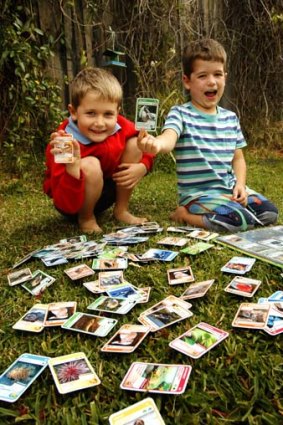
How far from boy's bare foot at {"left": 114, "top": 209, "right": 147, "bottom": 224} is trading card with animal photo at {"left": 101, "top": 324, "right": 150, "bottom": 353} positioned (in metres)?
1.04

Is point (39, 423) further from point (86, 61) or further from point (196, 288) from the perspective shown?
point (86, 61)

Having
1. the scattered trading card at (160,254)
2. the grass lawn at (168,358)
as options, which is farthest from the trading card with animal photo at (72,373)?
the scattered trading card at (160,254)

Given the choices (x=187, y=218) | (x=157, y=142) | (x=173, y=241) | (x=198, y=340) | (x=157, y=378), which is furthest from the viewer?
(x=187, y=218)

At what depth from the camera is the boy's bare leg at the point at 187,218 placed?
6.66 feet

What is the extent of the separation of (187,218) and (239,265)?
0.68 meters

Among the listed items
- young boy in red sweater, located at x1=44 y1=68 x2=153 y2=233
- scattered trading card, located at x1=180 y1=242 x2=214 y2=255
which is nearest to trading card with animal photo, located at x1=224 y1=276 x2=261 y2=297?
scattered trading card, located at x1=180 y1=242 x2=214 y2=255

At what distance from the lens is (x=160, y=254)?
156cm

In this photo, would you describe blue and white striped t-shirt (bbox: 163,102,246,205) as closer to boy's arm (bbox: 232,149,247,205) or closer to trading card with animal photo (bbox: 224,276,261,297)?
boy's arm (bbox: 232,149,247,205)

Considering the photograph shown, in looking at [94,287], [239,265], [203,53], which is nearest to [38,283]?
[94,287]

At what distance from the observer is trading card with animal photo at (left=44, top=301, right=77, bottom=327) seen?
1.14 meters

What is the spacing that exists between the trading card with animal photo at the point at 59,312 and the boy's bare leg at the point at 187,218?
955 mm

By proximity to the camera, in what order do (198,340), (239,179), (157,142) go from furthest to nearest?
(239,179) → (157,142) → (198,340)

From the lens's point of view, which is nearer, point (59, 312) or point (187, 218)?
point (59, 312)

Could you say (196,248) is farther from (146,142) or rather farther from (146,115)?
(146,115)
